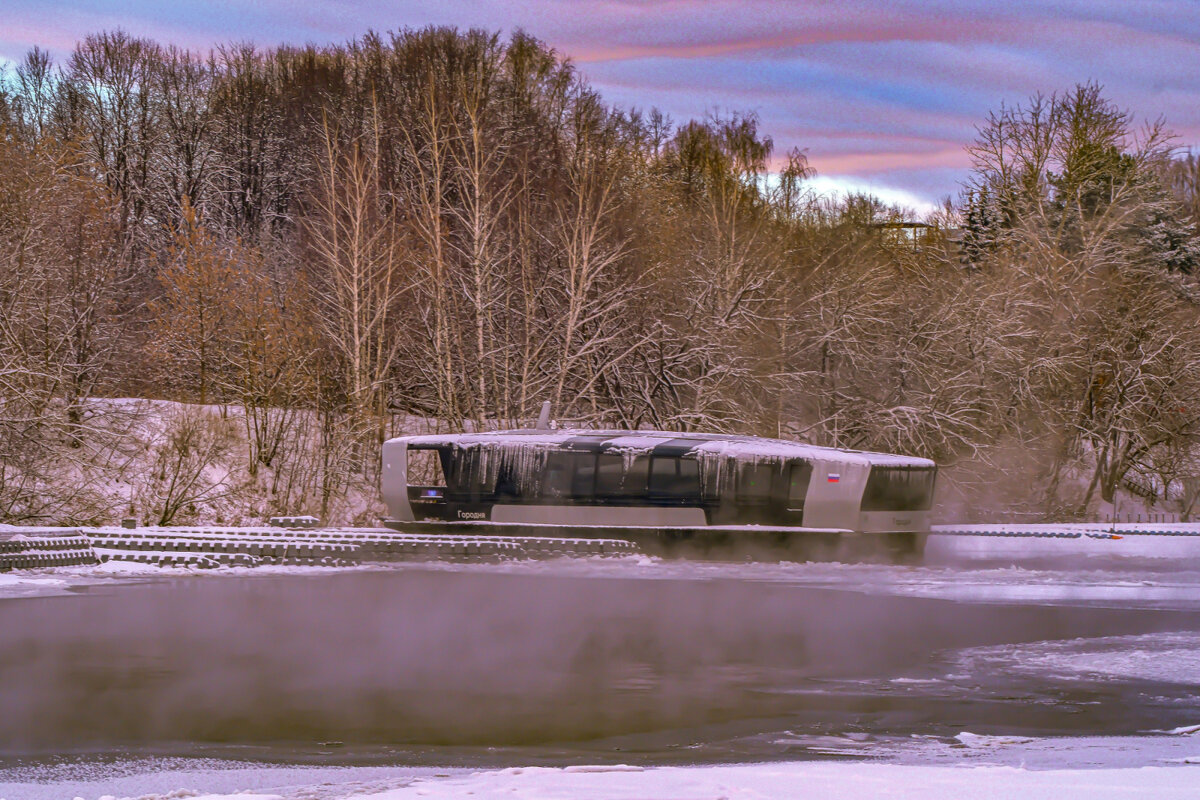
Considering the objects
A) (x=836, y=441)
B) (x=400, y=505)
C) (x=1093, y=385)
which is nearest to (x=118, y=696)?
(x=400, y=505)

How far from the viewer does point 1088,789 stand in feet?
23.8

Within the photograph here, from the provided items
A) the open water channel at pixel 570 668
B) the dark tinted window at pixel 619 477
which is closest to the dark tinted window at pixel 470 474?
the dark tinted window at pixel 619 477

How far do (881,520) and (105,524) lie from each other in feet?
51.8

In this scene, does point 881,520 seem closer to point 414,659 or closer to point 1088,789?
point 414,659

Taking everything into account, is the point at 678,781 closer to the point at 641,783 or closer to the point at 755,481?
the point at 641,783

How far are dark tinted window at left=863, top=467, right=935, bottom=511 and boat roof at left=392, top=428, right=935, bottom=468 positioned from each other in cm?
14

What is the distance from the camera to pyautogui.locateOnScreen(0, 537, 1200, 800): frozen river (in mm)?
8977

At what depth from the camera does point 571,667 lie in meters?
11.9

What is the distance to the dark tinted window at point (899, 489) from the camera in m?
22.2

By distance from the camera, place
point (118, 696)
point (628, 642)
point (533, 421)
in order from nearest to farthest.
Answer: point (118, 696)
point (628, 642)
point (533, 421)

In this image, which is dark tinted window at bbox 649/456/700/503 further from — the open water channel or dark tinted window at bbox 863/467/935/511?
the open water channel

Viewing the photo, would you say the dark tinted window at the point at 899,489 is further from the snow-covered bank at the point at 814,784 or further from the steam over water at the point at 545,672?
the snow-covered bank at the point at 814,784

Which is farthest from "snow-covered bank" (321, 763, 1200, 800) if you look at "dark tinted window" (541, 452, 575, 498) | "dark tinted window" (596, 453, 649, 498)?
"dark tinted window" (541, 452, 575, 498)

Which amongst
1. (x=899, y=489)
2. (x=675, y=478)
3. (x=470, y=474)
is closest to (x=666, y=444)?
(x=675, y=478)
